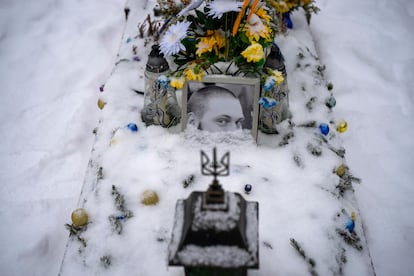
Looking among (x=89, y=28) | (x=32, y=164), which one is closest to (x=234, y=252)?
(x=32, y=164)

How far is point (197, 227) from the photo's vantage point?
3.61 ft

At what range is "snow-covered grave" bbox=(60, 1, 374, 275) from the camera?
1.48 meters

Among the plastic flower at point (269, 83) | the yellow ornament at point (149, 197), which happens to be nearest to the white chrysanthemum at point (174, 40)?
the plastic flower at point (269, 83)

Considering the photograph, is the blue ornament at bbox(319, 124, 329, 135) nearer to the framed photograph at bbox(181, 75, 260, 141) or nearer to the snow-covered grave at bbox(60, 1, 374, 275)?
the snow-covered grave at bbox(60, 1, 374, 275)

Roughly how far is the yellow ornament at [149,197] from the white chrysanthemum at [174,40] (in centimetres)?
57

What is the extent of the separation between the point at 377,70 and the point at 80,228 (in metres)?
2.37

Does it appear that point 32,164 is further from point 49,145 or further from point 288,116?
point 288,116

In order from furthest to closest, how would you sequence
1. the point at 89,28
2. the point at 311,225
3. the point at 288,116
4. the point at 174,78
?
1. the point at 89,28
2. the point at 288,116
3. the point at 174,78
4. the point at 311,225

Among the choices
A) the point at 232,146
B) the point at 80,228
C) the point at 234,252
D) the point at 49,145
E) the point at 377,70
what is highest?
the point at 377,70

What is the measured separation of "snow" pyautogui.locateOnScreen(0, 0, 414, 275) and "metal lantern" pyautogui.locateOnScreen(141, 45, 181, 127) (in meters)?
0.06

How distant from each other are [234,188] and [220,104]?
375 millimetres

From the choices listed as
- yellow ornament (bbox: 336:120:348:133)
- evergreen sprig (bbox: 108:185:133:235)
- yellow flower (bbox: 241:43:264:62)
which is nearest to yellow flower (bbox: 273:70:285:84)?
yellow flower (bbox: 241:43:264:62)

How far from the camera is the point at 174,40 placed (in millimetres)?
1658

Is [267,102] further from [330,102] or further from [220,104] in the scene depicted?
[330,102]
